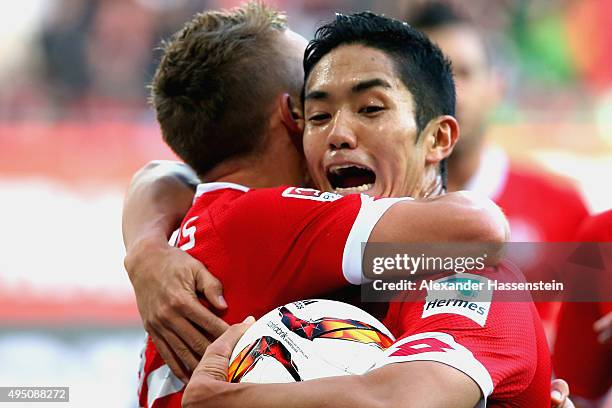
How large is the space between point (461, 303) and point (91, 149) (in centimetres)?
471

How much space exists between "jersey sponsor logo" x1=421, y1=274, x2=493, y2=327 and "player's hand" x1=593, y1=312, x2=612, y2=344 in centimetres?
114

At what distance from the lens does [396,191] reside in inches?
107

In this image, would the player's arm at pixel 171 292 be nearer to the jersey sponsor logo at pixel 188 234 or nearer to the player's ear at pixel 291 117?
the jersey sponsor logo at pixel 188 234

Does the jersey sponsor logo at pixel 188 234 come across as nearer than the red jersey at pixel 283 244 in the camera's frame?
No

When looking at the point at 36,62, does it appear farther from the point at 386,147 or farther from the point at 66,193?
the point at 386,147

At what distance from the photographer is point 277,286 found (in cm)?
239

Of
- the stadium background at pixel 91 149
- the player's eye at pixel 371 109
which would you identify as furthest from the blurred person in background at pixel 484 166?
the player's eye at pixel 371 109

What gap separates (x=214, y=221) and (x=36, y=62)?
18.2ft

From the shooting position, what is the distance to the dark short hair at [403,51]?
9.02 ft

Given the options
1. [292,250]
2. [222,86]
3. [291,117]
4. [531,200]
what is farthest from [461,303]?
[531,200]

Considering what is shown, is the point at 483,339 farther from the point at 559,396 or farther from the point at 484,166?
the point at 484,166

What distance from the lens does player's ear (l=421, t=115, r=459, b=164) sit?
2.79m

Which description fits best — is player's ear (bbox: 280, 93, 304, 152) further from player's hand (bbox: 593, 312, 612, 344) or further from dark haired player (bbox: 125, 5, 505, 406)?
player's hand (bbox: 593, 312, 612, 344)

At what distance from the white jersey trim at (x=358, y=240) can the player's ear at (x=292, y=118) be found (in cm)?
58
